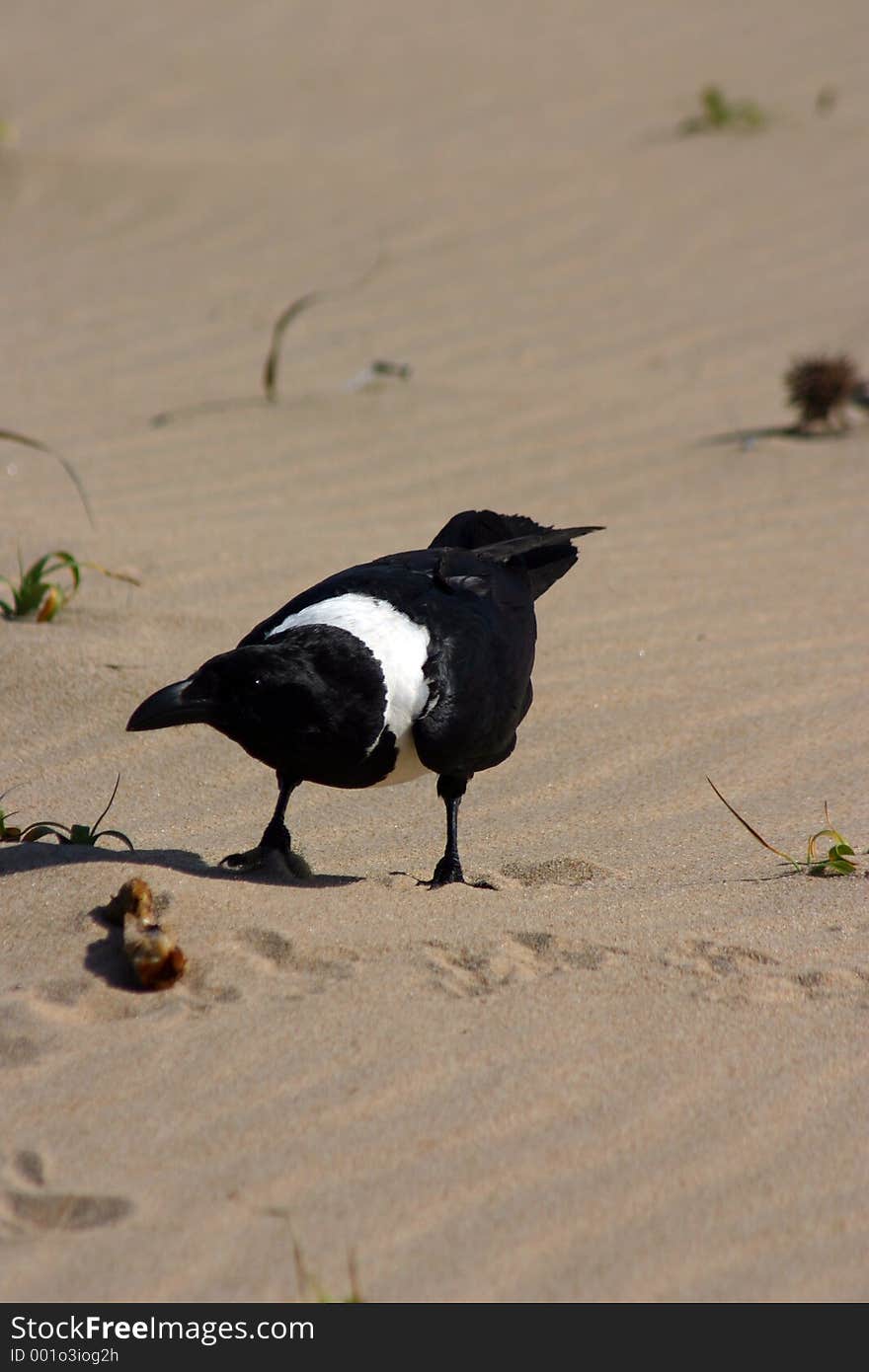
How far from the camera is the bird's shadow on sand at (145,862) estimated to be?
3.44 m

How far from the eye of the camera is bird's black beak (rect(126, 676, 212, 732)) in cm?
328

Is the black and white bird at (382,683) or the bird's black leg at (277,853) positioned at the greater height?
the black and white bird at (382,683)

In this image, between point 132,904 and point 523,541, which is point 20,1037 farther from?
point 523,541

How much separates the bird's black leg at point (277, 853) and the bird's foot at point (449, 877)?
0.98 ft

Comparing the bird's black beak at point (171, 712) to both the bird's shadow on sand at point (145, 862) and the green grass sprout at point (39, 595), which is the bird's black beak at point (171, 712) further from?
the green grass sprout at point (39, 595)

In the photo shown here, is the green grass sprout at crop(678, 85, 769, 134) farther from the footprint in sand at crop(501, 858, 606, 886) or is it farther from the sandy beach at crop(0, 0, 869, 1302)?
the footprint in sand at crop(501, 858, 606, 886)

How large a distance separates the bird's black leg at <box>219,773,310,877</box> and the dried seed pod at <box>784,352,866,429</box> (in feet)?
14.4

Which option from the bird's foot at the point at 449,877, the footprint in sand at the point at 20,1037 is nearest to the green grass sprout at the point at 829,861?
the bird's foot at the point at 449,877

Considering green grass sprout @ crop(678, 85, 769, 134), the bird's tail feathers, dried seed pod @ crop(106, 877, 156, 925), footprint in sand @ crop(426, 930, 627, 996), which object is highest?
green grass sprout @ crop(678, 85, 769, 134)

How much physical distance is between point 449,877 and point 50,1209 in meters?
1.50


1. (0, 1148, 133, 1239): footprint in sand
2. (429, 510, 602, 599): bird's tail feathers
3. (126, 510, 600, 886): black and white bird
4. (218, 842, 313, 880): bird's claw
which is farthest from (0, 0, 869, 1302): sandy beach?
(429, 510, 602, 599): bird's tail feathers

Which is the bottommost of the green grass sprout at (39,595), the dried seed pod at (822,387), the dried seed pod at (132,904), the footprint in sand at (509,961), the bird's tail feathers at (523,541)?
the footprint in sand at (509,961)

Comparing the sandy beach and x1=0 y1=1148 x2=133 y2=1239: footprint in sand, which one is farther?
the sandy beach

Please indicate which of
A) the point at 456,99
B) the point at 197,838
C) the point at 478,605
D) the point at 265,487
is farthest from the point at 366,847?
the point at 456,99
